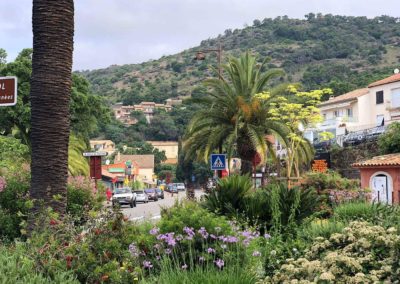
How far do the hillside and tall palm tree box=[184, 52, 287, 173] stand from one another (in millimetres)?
59628

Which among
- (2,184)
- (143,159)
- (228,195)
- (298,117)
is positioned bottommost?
(228,195)

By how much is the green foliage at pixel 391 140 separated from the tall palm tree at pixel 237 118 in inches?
382

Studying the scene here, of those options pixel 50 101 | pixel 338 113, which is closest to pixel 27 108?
pixel 50 101

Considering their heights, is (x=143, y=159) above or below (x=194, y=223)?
above

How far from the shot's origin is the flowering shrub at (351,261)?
4.54 metres

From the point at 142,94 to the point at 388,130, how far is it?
15625cm

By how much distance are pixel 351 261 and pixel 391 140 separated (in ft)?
102

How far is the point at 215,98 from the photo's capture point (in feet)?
88.7

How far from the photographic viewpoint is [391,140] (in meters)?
34.0

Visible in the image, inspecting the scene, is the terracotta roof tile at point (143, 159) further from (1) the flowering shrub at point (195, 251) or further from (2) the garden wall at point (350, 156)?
(1) the flowering shrub at point (195, 251)

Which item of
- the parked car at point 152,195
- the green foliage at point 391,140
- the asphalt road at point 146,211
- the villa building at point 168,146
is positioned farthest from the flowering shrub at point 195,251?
the villa building at point 168,146

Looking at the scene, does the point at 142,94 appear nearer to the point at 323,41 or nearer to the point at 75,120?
the point at 323,41

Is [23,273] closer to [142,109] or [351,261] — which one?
[351,261]

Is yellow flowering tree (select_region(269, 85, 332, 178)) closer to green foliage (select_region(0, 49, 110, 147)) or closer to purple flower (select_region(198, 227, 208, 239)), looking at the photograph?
green foliage (select_region(0, 49, 110, 147))
